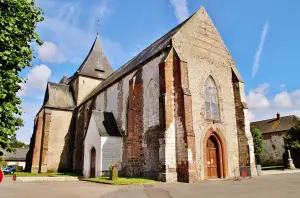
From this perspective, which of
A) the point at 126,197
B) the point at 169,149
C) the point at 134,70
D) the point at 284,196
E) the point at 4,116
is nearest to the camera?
the point at 4,116

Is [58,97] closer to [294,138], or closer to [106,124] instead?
[106,124]

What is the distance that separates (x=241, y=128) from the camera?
19.7m

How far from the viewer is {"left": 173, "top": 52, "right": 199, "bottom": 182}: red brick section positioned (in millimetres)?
14992

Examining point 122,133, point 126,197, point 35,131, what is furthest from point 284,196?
point 35,131

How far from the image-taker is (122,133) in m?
21.9

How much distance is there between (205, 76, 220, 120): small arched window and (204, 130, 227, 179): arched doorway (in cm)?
141

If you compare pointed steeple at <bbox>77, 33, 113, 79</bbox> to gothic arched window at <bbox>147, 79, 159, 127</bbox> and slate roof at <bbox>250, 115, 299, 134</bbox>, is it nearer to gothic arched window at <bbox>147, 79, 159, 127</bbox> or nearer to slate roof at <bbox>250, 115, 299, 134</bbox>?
gothic arched window at <bbox>147, 79, 159, 127</bbox>

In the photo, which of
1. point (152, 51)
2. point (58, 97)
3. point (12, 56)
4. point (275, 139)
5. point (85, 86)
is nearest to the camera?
point (12, 56)

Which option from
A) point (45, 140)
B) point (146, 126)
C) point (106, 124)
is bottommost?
point (45, 140)

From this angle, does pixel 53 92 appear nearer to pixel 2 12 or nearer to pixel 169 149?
pixel 169 149

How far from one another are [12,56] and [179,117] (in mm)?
10731

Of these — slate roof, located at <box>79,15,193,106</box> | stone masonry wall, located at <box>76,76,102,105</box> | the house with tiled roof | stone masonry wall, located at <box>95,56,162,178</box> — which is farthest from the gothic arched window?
the house with tiled roof

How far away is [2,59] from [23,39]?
3.33ft

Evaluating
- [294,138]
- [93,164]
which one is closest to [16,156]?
[93,164]
